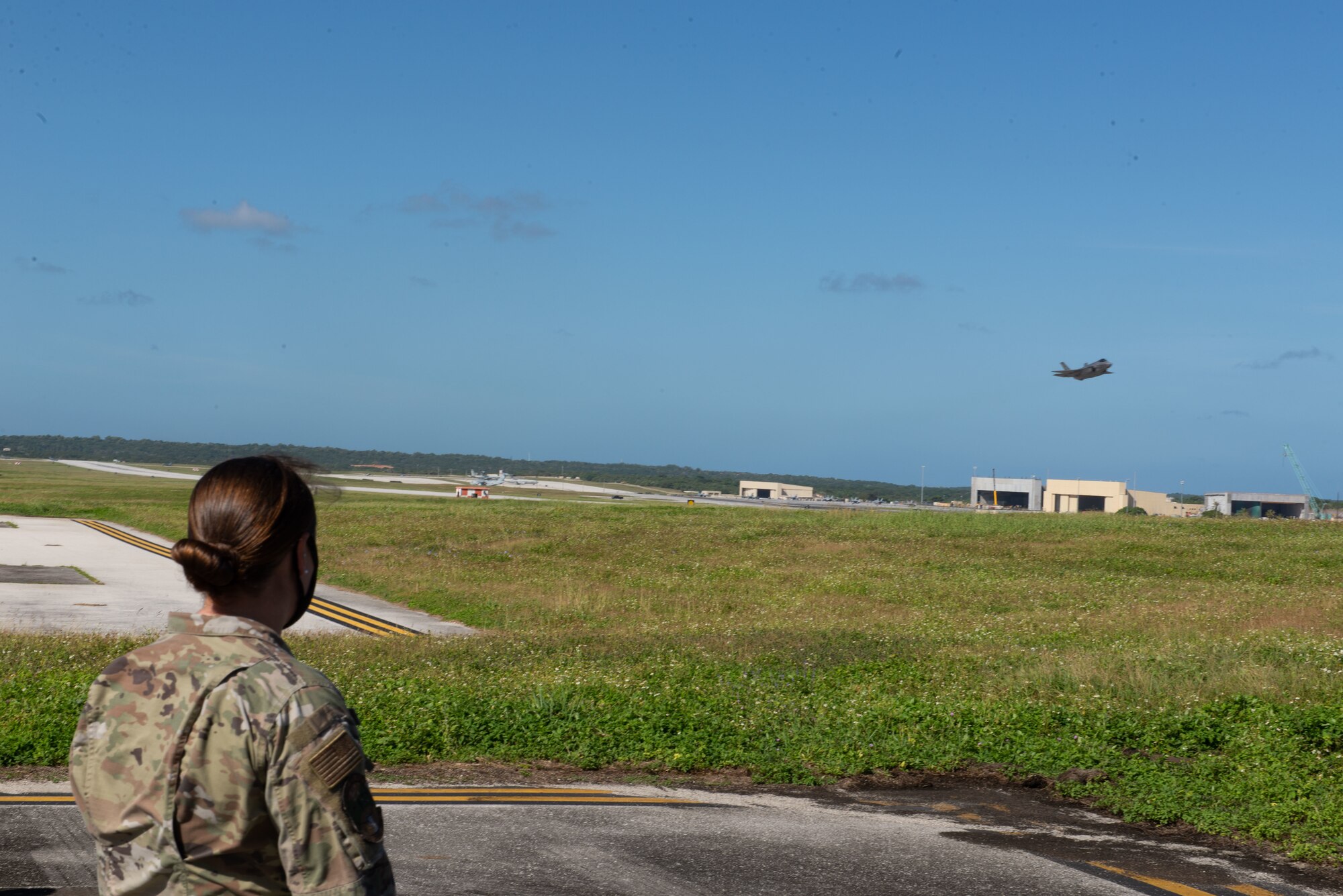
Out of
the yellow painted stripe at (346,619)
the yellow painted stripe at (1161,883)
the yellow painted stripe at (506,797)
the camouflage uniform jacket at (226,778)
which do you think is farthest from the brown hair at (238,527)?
the yellow painted stripe at (346,619)

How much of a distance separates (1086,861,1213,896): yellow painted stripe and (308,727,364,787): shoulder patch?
23.6ft

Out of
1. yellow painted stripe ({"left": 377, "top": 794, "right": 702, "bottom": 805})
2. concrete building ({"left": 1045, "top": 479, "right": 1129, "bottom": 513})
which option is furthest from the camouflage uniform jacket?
concrete building ({"left": 1045, "top": 479, "right": 1129, "bottom": 513})

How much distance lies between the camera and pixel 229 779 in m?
2.51

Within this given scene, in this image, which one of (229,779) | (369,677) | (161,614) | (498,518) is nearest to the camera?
(229,779)

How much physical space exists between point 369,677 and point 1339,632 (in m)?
19.8

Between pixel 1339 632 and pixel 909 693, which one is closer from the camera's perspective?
pixel 909 693

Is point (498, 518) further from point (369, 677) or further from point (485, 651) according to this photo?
point (369, 677)

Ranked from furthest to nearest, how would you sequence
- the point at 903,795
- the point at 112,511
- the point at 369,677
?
1. the point at 112,511
2. the point at 369,677
3. the point at 903,795

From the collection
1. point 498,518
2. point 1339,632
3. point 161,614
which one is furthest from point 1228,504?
point 161,614

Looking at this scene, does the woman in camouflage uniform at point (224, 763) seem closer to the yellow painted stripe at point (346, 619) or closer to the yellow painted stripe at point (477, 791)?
the yellow painted stripe at point (477, 791)

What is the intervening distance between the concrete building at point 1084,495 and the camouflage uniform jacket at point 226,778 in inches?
5791

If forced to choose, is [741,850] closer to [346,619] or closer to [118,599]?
[346,619]

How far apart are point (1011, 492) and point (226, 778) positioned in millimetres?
166413

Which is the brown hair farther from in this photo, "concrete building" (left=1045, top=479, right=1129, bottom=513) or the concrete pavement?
"concrete building" (left=1045, top=479, right=1129, bottom=513)
